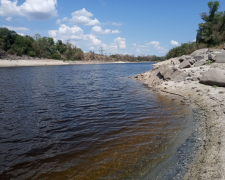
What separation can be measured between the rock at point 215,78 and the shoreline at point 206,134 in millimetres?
407

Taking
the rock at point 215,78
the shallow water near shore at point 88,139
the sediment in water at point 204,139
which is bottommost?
the shallow water near shore at point 88,139

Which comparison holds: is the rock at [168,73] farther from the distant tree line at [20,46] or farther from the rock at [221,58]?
the distant tree line at [20,46]

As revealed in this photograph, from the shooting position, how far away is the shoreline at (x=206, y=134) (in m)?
3.64

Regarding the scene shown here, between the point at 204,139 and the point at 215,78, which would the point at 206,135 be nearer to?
the point at 204,139

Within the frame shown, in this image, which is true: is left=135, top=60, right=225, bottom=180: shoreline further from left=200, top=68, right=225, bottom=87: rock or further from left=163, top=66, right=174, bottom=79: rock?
left=163, top=66, right=174, bottom=79: rock

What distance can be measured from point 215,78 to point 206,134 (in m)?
6.73

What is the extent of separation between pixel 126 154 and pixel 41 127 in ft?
12.7

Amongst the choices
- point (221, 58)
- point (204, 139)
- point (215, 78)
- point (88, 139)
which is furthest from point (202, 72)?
point (88, 139)

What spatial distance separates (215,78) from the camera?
10773 millimetres

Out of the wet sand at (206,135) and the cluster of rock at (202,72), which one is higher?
the cluster of rock at (202,72)

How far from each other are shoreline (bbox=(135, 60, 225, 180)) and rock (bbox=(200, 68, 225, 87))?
407 millimetres

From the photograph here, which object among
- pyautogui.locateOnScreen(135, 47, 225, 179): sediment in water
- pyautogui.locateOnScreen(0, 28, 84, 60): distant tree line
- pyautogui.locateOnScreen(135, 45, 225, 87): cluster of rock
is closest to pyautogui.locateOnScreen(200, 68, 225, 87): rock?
pyautogui.locateOnScreen(135, 45, 225, 87): cluster of rock

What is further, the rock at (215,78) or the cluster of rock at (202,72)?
the cluster of rock at (202,72)

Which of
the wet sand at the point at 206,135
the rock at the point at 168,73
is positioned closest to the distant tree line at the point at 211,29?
the rock at the point at 168,73
